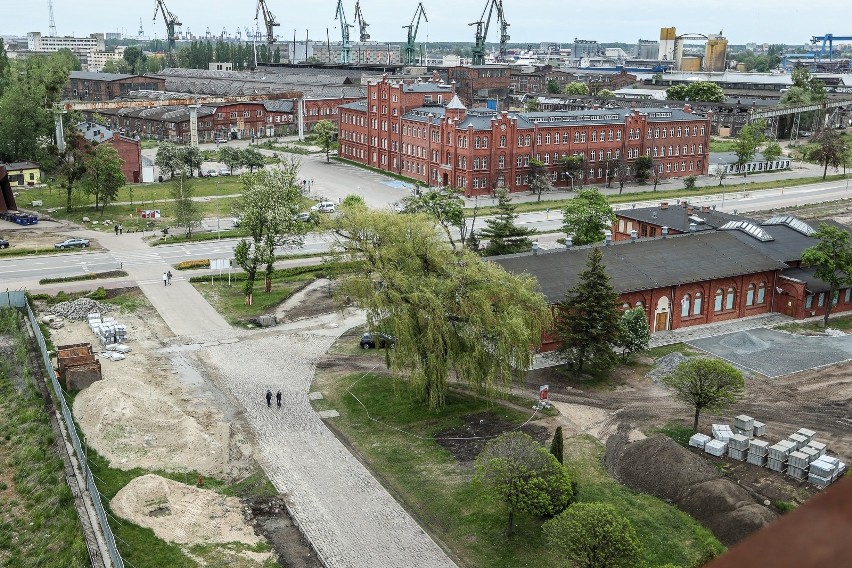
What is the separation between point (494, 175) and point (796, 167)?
43842 millimetres

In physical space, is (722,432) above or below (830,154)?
below

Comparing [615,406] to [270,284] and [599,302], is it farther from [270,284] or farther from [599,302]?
[270,284]

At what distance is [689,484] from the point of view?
26.7m

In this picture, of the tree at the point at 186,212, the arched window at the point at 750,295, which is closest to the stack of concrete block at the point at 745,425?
the arched window at the point at 750,295

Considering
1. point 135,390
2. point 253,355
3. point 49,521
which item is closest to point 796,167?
point 253,355

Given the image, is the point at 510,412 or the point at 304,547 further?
the point at 510,412

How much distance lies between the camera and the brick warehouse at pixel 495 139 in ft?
260

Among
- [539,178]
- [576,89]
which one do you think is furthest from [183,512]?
[576,89]

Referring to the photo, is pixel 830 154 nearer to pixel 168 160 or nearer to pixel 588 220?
pixel 588 220

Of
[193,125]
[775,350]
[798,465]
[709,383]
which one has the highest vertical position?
[193,125]

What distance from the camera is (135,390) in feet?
111

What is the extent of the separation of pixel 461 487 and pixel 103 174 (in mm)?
53640

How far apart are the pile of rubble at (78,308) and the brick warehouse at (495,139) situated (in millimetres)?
36069

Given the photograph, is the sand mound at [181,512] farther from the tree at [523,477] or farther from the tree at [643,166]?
the tree at [643,166]
